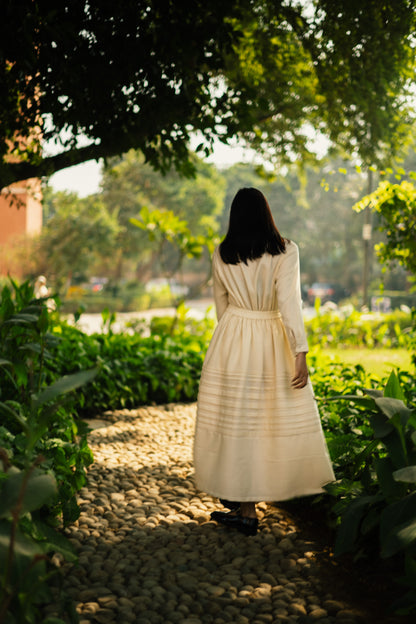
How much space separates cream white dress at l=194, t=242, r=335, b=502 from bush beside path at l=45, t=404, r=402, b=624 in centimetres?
26

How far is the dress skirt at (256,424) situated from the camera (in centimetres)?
304

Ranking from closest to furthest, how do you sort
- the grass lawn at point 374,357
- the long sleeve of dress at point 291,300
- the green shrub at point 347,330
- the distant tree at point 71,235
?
1. the long sleeve of dress at point 291,300
2. the grass lawn at point 374,357
3. the green shrub at point 347,330
4. the distant tree at point 71,235

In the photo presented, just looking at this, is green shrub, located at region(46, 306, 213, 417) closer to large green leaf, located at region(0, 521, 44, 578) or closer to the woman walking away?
the woman walking away

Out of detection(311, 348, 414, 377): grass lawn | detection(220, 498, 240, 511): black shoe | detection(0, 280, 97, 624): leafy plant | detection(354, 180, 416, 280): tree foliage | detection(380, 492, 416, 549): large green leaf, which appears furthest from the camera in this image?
detection(311, 348, 414, 377): grass lawn

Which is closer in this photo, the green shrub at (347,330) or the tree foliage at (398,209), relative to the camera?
the tree foliage at (398,209)

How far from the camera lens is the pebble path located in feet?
7.38

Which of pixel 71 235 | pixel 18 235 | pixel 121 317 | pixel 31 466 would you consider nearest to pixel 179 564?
pixel 31 466

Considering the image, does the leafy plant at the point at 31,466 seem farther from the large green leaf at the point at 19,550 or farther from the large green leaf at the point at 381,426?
the large green leaf at the point at 381,426

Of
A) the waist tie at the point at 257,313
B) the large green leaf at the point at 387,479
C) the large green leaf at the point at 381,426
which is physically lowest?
the large green leaf at the point at 387,479

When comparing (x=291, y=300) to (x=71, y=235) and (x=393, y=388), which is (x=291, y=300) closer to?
(x=393, y=388)

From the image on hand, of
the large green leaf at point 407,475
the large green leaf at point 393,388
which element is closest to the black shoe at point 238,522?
the large green leaf at point 393,388

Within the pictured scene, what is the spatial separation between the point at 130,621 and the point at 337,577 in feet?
3.01

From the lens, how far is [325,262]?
2124 inches

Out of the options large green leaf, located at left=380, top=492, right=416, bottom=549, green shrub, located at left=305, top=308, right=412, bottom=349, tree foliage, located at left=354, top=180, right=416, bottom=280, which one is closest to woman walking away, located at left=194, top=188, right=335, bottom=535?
large green leaf, located at left=380, top=492, right=416, bottom=549
